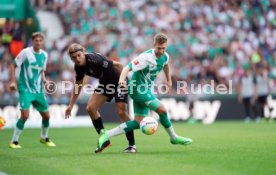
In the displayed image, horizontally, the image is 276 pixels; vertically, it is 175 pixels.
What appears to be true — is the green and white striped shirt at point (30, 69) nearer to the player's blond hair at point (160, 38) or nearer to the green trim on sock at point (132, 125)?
the green trim on sock at point (132, 125)

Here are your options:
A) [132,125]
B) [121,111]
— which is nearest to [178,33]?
[121,111]

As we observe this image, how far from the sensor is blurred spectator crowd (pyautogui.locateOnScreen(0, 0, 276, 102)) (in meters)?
26.8

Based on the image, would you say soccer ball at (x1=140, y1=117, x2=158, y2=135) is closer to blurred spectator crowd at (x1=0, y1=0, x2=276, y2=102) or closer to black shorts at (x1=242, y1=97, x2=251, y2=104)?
blurred spectator crowd at (x1=0, y1=0, x2=276, y2=102)

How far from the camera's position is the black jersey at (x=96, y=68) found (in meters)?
12.3

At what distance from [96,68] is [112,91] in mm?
534

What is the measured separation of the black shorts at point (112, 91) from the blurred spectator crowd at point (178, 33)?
41.8 ft

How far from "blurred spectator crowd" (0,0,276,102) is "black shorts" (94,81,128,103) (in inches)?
502

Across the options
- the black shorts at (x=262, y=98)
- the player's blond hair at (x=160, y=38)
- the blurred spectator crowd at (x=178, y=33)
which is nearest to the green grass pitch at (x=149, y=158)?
the player's blond hair at (x=160, y=38)

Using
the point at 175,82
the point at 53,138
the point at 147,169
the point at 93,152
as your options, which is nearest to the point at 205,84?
the point at 175,82

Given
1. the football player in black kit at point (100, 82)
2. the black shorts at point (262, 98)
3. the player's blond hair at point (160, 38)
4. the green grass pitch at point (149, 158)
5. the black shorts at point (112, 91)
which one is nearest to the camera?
the green grass pitch at point (149, 158)

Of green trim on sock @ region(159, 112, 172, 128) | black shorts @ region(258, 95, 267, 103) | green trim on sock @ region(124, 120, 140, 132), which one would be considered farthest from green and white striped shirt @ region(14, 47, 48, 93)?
black shorts @ region(258, 95, 267, 103)

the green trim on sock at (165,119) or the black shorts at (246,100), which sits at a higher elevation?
the black shorts at (246,100)

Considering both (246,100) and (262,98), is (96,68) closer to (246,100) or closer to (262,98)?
(246,100)

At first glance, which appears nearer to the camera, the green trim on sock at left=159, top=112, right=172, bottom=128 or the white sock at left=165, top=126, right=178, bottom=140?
the green trim on sock at left=159, top=112, right=172, bottom=128
